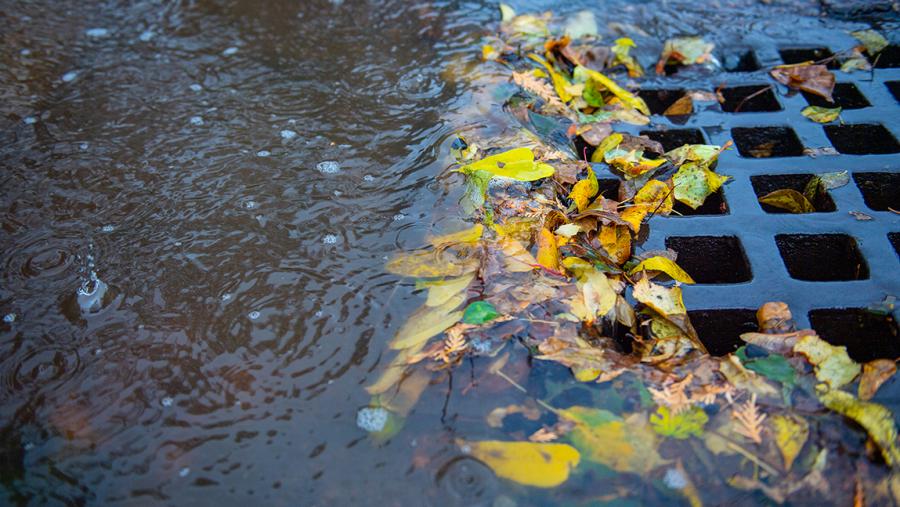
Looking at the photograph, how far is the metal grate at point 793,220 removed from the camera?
5.30ft

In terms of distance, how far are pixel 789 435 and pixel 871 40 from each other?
185cm

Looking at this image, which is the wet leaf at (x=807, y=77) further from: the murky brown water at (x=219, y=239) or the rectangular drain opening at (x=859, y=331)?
the rectangular drain opening at (x=859, y=331)

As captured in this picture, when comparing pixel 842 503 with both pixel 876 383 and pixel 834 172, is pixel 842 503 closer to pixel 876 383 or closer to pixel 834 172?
pixel 876 383

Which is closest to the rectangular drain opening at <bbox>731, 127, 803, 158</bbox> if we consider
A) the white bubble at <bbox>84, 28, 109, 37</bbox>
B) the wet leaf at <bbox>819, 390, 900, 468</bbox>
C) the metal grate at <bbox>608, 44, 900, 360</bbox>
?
the metal grate at <bbox>608, 44, 900, 360</bbox>

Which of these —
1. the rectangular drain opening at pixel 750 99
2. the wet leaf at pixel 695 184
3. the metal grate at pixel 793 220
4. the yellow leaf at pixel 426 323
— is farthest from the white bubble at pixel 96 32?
the rectangular drain opening at pixel 750 99

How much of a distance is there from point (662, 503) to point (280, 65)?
78.9 inches

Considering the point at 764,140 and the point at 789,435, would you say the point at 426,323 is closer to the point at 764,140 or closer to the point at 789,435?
the point at 789,435

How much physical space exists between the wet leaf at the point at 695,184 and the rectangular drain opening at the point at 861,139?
0.48 metres

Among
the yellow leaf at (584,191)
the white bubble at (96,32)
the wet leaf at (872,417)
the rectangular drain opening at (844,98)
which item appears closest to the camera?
the wet leaf at (872,417)

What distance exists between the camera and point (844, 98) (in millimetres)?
2283

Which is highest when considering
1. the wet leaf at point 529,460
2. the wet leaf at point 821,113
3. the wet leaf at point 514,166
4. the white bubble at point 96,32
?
the wet leaf at point 821,113

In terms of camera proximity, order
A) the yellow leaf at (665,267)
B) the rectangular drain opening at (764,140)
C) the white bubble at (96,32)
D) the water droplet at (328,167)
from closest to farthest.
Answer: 1. the yellow leaf at (665,267)
2. the water droplet at (328,167)
3. the rectangular drain opening at (764,140)
4. the white bubble at (96,32)

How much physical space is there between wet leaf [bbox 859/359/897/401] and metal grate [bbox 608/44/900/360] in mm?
103

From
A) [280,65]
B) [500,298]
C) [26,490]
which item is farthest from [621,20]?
[26,490]
